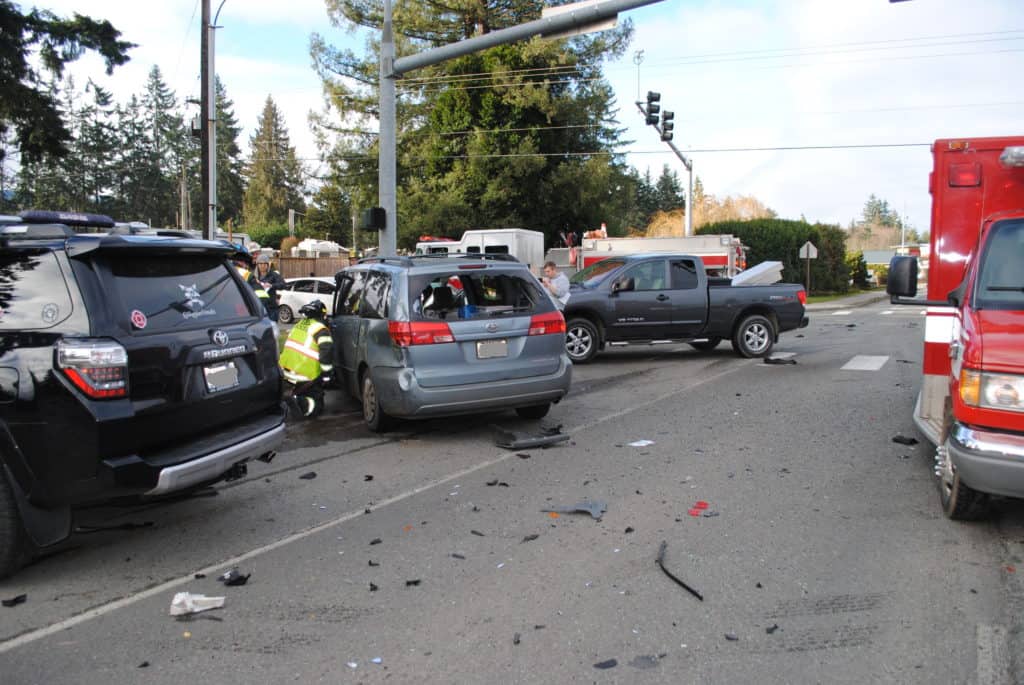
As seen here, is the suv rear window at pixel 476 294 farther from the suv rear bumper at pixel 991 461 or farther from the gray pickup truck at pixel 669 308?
the gray pickup truck at pixel 669 308

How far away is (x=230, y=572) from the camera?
4668 mm

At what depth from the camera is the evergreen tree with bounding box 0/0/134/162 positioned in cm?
1661

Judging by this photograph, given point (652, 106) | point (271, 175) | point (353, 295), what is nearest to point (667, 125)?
point (652, 106)

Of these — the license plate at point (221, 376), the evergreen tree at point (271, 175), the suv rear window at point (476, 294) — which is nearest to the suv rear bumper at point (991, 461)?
the license plate at point (221, 376)

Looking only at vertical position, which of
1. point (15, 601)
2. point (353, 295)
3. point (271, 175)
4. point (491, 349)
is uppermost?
point (271, 175)

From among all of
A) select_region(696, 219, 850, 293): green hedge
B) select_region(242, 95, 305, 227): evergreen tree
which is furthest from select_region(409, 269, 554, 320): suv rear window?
select_region(242, 95, 305, 227): evergreen tree

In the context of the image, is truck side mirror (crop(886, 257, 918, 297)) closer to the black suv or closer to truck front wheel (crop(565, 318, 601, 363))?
the black suv

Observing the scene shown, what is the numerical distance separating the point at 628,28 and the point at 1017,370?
32.8m

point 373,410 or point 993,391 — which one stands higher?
point 993,391

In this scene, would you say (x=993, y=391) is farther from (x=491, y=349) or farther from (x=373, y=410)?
(x=373, y=410)

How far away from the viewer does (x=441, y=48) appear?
43.7 feet

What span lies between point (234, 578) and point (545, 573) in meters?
1.74

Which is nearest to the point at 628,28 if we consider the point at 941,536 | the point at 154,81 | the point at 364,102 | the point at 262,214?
the point at 364,102

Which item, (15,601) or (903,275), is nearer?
(15,601)
